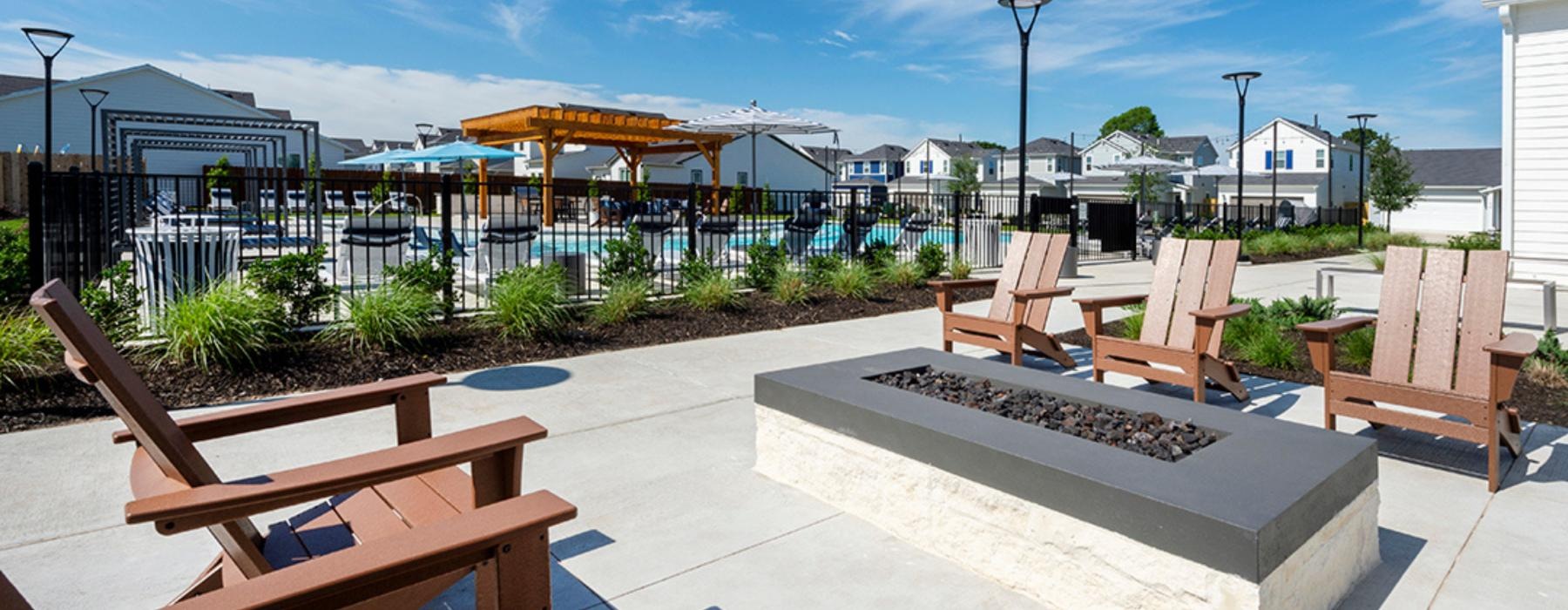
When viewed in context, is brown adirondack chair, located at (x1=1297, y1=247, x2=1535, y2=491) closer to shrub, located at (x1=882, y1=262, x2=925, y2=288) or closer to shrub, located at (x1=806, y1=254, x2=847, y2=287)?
shrub, located at (x1=806, y1=254, x2=847, y2=287)

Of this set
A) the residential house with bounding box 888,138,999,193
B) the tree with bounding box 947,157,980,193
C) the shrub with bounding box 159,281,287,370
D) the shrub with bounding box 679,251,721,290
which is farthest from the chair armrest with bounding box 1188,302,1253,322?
the residential house with bounding box 888,138,999,193

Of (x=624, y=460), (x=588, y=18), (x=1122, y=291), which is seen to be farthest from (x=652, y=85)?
(x=624, y=460)

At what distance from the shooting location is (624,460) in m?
4.23

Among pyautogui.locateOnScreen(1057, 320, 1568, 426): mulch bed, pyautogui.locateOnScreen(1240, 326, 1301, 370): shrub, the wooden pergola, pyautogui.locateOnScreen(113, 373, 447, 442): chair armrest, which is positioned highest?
the wooden pergola

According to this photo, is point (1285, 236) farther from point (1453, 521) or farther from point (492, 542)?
point (492, 542)

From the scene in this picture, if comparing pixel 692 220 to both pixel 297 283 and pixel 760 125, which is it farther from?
pixel 760 125

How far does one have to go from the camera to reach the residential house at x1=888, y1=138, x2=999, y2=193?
6016 cm

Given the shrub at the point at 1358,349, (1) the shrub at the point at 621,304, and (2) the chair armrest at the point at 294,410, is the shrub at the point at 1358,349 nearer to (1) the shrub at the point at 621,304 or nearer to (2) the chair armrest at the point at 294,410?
(1) the shrub at the point at 621,304

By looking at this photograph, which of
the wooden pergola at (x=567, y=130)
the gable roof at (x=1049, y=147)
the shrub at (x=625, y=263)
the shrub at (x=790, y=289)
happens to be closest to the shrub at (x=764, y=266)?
the shrub at (x=790, y=289)

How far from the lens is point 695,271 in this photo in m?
9.14

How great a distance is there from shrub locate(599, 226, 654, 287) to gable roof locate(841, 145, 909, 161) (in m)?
61.6

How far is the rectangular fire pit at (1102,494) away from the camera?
237cm

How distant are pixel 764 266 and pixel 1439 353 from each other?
21.4 feet

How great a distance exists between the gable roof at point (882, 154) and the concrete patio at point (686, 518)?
65.4 metres
